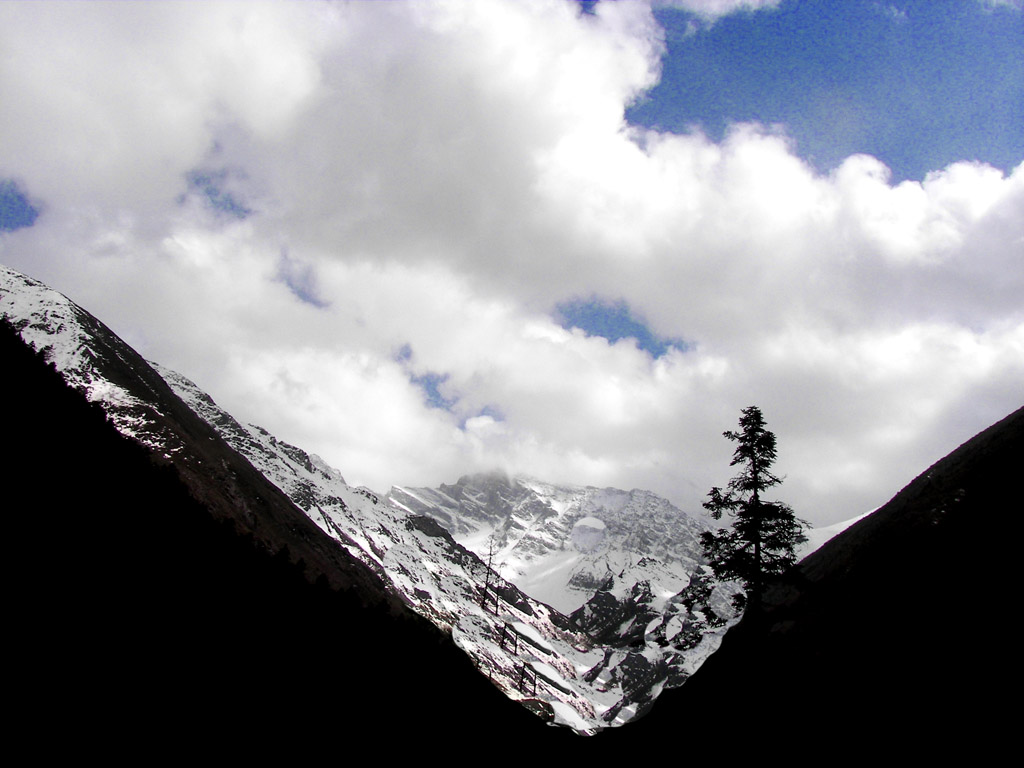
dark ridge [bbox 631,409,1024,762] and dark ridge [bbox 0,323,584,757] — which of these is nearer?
dark ridge [bbox 631,409,1024,762]

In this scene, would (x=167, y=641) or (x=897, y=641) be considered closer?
(x=897, y=641)

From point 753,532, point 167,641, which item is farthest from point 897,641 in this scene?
point 167,641

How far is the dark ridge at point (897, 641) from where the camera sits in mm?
12352

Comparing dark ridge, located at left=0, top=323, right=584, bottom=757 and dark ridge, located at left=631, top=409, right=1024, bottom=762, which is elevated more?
dark ridge, located at left=631, top=409, right=1024, bottom=762

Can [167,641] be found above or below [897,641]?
below

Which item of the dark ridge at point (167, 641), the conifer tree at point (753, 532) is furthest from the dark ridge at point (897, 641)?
the dark ridge at point (167, 641)

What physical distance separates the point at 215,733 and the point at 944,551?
2236cm

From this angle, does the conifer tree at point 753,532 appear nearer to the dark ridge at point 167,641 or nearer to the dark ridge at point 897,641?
the dark ridge at point 897,641

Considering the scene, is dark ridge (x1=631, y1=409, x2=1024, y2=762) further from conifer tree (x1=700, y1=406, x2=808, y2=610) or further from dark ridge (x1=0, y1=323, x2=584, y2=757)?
dark ridge (x1=0, y1=323, x2=584, y2=757)

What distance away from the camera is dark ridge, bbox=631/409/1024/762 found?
40.5 ft

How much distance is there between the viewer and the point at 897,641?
47.6 feet

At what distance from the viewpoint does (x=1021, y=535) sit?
46.8ft

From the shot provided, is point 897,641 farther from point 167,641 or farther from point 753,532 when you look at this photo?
point 167,641

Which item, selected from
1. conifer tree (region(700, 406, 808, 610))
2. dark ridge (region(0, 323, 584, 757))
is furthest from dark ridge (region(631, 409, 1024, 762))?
dark ridge (region(0, 323, 584, 757))
